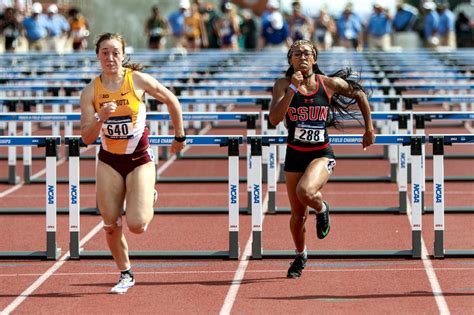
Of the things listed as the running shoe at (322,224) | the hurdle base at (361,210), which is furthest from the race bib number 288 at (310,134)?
the hurdle base at (361,210)

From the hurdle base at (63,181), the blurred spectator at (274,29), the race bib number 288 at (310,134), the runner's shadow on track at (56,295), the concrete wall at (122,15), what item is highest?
the concrete wall at (122,15)

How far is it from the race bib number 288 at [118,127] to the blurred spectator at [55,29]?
27.0 metres

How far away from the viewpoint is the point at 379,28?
35.2m

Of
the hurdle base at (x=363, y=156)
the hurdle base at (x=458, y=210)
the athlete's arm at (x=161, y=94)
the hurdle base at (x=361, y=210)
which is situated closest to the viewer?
the athlete's arm at (x=161, y=94)

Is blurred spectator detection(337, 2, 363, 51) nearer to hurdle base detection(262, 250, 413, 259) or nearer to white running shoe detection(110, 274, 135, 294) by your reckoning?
hurdle base detection(262, 250, 413, 259)

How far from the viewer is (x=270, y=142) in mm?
11992

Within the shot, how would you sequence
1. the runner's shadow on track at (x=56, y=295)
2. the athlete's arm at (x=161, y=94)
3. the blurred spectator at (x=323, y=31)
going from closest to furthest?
1. the athlete's arm at (x=161, y=94)
2. the runner's shadow on track at (x=56, y=295)
3. the blurred spectator at (x=323, y=31)

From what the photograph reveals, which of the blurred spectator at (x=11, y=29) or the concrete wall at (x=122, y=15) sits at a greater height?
the concrete wall at (x=122, y=15)

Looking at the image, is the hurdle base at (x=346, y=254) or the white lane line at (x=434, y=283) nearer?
the white lane line at (x=434, y=283)

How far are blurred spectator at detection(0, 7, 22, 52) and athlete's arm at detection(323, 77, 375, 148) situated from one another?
2518 cm

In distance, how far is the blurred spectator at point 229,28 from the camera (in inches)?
1404

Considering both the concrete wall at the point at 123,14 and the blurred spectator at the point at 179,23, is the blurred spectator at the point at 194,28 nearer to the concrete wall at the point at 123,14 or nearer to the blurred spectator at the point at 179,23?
the blurred spectator at the point at 179,23

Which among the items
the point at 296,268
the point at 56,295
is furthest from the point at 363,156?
the point at 56,295

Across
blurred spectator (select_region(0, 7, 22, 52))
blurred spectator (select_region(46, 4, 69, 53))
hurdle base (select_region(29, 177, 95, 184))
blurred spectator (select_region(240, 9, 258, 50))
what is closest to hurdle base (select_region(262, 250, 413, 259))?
hurdle base (select_region(29, 177, 95, 184))
